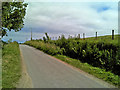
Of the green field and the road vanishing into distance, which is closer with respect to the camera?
the road vanishing into distance

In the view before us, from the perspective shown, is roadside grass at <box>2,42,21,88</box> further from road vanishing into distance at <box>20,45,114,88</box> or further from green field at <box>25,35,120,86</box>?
green field at <box>25,35,120,86</box>

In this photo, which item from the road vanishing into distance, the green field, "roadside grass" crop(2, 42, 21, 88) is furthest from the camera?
the green field

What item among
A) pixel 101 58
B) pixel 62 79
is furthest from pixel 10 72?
pixel 101 58

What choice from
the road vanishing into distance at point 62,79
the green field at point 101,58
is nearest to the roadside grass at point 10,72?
the road vanishing into distance at point 62,79

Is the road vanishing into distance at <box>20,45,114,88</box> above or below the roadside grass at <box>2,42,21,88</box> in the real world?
below

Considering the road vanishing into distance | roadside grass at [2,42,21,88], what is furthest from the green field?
roadside grass at [2,42,21,88]

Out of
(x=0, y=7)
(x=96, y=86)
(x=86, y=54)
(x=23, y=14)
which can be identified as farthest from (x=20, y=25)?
(x=86, y=54)

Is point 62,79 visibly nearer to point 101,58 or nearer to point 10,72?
point 10,72

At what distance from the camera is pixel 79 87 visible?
489 centimetres

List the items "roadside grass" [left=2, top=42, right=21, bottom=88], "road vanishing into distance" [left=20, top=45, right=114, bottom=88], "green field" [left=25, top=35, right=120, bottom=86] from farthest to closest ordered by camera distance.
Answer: "green field" [left=25, top=35, right=120, bottom=86] < "road vanishing into distance" [left=20, top=45, right=114, bottom=88] < "roadside grass" [left=2, top=42, right=21, bottom=88]

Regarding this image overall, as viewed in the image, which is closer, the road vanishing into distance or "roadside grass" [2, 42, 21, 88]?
"roadside grass" [2, 42, 21, 88]

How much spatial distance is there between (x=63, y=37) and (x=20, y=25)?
438 inches

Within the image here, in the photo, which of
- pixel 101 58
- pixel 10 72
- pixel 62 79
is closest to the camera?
pixel 62 79

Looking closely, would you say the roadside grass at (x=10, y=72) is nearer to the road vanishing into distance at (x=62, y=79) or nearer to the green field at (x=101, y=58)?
the road vanishing into distance at (x=62, y=79)
